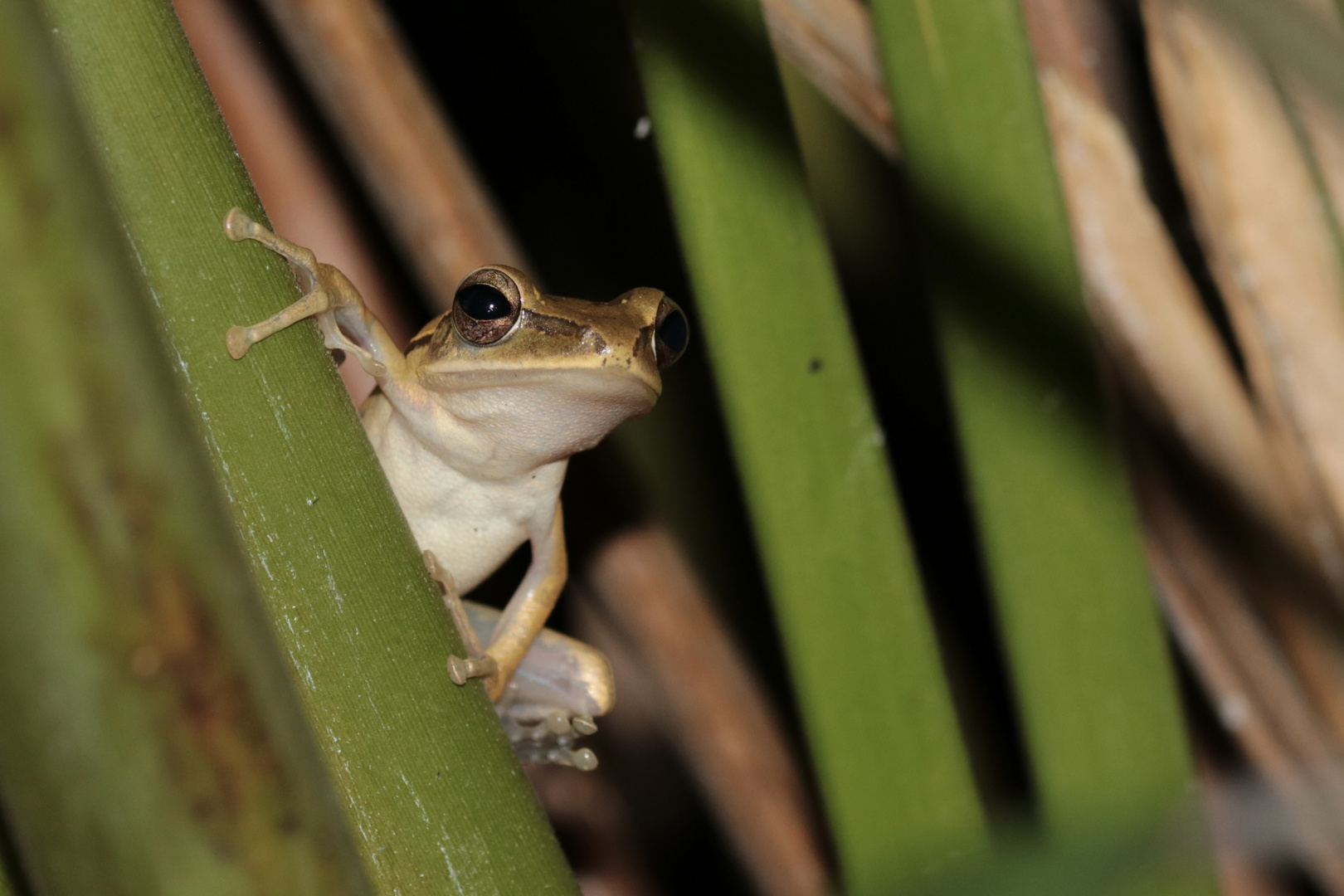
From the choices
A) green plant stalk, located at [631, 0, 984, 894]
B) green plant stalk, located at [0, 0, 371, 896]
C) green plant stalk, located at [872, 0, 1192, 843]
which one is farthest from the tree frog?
green plant stalk, located at [0, 0, 371, 896]

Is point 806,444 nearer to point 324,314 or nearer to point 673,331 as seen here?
point 673,331

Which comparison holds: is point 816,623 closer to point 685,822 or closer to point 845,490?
point 845,490

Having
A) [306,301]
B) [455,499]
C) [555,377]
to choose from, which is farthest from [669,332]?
[306,301]

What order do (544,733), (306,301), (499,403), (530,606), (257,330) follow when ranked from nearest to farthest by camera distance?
(257,330)
(306,301)
(499,403)
(530,606)
(544,733)

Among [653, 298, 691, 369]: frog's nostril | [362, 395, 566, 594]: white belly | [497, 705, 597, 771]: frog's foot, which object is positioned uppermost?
[653, 298, 691, 369]: frog's nostril

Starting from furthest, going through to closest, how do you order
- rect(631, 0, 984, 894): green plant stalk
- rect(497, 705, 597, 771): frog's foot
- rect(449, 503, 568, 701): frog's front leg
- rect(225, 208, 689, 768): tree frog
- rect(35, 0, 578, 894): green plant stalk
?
rect(497, 705, 597, 771): frog's foot, rect(449, 503, 568, 701): frog's front leg, rect(225, 208, 689, 768): tree frog, rect(631, 0, 984, 894): green plant stalk, rect(35, 0, 578, 894): green plant stalk

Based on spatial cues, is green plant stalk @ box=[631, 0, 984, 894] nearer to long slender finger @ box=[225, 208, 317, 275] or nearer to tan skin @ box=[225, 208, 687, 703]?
tan skin @ box=[225, 208, 687, 703]

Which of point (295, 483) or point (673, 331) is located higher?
point (295, 483)
